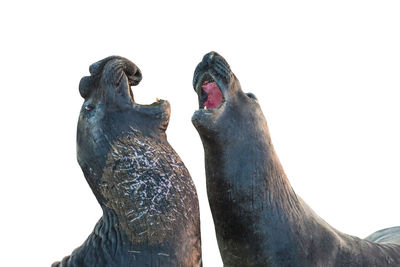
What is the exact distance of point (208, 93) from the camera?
421 cm

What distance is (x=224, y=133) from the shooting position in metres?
3.92

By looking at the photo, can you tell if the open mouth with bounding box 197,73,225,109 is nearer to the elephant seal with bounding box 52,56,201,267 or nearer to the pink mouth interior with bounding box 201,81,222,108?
the pink mouth interior with bounding box 201,81,222,108

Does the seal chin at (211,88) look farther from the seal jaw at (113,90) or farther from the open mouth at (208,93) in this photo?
the seal jaw at (113,90)

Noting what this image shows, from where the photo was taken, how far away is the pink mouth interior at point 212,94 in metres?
4.18

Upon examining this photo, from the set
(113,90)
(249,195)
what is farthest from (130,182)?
(249,195)

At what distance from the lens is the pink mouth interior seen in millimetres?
4180

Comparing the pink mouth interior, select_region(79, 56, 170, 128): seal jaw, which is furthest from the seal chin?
select_region(79, 56, 170, 128): seal jaw

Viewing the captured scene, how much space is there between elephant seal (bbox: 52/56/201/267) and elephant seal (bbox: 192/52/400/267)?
19cm

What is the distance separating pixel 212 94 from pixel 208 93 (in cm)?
3

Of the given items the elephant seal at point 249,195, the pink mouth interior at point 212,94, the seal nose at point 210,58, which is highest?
the seal nose at point 210,58

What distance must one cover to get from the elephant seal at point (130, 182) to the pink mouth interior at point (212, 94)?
1.06 feet

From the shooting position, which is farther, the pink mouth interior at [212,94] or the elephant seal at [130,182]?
the pink mouth interior at [212,94]

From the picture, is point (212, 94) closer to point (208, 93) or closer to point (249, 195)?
point (208, 93)

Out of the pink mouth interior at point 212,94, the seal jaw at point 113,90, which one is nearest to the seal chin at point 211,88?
the pink mouth interior at point 212,94
